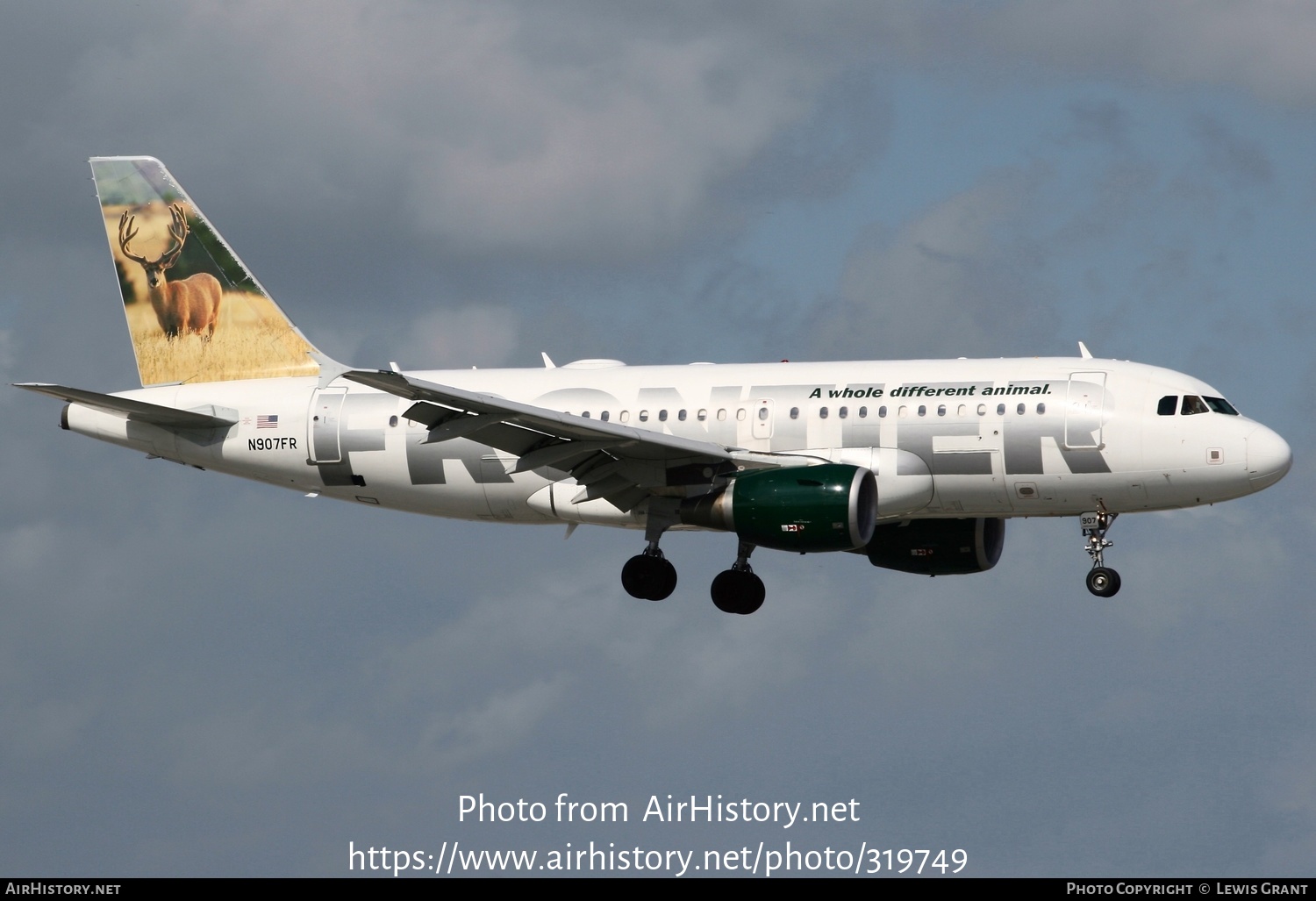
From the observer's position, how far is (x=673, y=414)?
48094 millimetres

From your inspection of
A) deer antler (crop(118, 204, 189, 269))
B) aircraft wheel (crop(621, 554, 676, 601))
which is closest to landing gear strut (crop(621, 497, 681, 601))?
aircraft wheel (crop(621, 554, 676, 601))

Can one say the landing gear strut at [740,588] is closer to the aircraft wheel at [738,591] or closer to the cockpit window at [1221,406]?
the aircraft wheel at [738,591]

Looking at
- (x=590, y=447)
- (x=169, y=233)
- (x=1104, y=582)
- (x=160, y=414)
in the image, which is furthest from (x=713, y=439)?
(x=169, y=233)

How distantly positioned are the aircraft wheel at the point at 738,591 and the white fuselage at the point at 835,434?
332cm

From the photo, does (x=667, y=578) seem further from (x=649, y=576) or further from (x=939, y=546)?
(x=939, y=546)

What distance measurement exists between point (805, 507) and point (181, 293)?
66.1 feet

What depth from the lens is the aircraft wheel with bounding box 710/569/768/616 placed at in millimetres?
49875

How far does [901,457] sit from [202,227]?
21.4 m

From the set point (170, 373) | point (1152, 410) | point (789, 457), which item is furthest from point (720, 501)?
point (170, 373)

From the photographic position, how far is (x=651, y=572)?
48.6m

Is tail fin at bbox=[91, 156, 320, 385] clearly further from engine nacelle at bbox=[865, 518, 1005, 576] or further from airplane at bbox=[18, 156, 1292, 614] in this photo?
engine nacelle at bbox=[865, 518, 1005, 576]

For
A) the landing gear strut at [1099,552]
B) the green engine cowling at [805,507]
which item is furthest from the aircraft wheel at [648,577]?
the landing gear strut at [1099,552]

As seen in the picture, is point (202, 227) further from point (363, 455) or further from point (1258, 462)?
point (1258, 462)

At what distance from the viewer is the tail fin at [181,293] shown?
5319 centimetres
